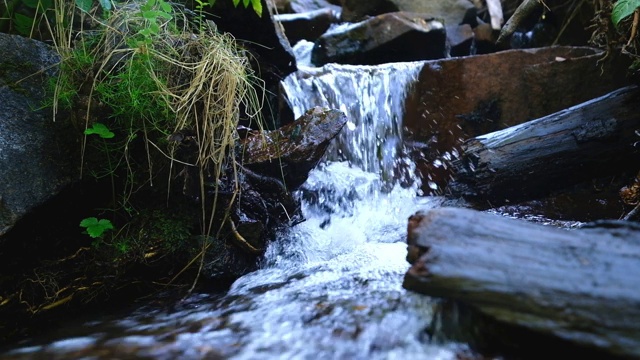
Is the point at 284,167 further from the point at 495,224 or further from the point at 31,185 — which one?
the point at 495,224

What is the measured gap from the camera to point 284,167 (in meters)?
2.91

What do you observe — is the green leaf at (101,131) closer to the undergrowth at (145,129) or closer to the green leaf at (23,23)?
the undergrowth at (145,129)

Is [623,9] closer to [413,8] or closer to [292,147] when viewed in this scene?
[292,147]

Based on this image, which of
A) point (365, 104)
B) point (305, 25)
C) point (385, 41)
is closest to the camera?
point (365, 104)

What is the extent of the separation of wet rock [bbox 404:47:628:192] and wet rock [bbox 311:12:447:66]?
56.3 inches

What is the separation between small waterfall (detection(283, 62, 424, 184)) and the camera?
4453 millimetres

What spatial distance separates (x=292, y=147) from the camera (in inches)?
115

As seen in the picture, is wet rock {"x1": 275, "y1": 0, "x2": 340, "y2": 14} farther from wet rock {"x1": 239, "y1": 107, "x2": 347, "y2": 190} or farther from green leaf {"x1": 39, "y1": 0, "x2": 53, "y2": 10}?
green leaf {"x1": 39, "y1": 0, "x2": 53, "y2": 10}

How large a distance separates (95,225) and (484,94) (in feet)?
12.1

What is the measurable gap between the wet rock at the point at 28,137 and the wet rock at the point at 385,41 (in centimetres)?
422

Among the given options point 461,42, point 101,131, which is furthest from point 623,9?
point 461,42

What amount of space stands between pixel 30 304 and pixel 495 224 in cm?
208

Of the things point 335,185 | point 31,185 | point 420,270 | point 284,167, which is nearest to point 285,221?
point 284,167

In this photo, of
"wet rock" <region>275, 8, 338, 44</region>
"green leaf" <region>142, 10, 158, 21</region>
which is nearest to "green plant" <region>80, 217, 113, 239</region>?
"green leaf" <region>142, 10, 158, 21</region>
